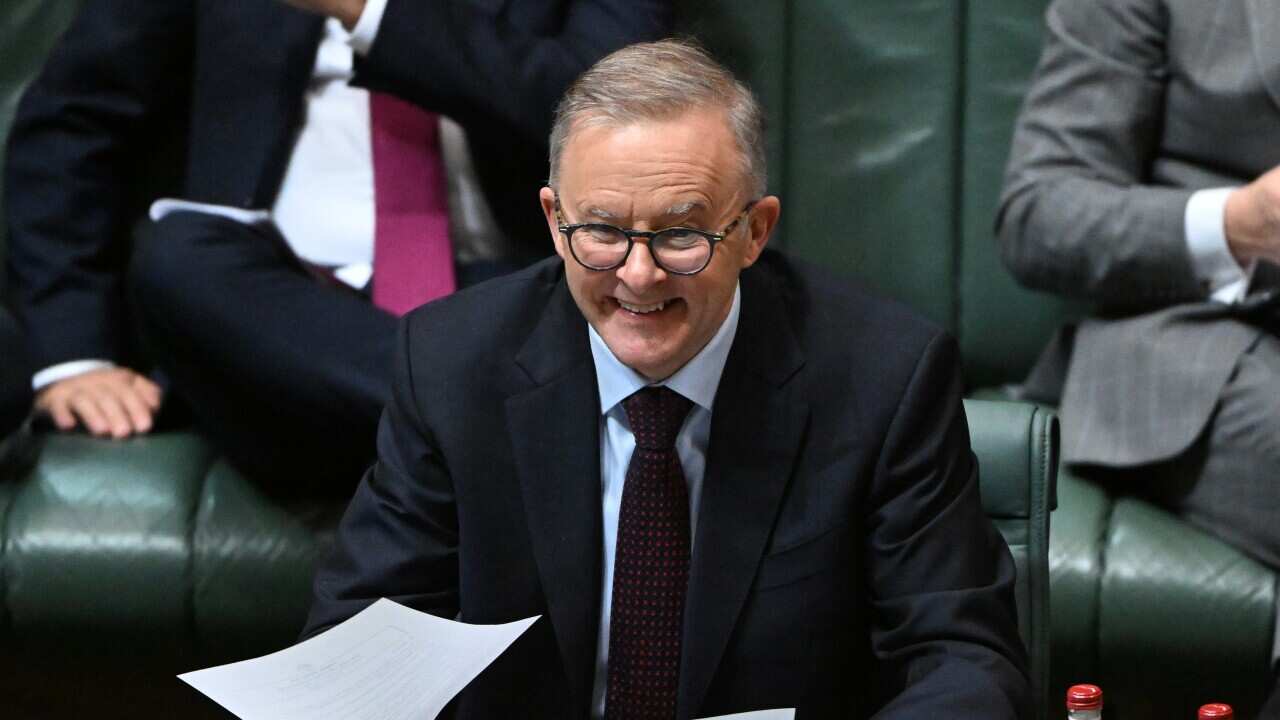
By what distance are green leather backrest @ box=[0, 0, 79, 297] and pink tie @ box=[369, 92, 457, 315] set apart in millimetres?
621

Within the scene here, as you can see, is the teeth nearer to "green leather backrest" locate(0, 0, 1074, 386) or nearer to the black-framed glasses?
the black-framed glasses

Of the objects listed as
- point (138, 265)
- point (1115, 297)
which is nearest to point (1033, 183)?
point (1115, 297)

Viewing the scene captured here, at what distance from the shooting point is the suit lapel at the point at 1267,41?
2227 mm

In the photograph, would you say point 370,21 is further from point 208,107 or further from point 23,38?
point 23,38

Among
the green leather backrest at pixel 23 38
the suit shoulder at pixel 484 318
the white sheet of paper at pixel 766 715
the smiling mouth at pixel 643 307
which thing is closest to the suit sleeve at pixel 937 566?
the white sheet of paper at pixel 766 715

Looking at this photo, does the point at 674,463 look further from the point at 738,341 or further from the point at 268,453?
the point at 268,453

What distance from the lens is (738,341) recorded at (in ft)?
5.26

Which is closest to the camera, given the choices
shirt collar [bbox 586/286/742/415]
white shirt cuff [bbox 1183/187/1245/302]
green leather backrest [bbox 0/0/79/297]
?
shirt collar [bbox 586/286/742/415]

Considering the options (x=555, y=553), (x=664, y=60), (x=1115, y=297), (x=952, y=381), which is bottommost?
(x=1115, y=297)

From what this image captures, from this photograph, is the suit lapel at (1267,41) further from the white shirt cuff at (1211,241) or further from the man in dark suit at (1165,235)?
the white shirt cuff at (1211,241)

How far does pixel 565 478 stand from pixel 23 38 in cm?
160

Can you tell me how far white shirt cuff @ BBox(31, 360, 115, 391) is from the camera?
2547 mm

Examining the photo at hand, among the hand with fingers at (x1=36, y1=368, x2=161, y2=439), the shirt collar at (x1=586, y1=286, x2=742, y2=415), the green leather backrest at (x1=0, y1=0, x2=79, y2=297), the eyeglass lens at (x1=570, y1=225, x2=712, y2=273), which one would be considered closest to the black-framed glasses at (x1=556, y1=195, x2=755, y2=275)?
the eyeglass lens at (x1=570, y1=225, x2=712, y2=273)

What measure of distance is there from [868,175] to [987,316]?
0.89ft
